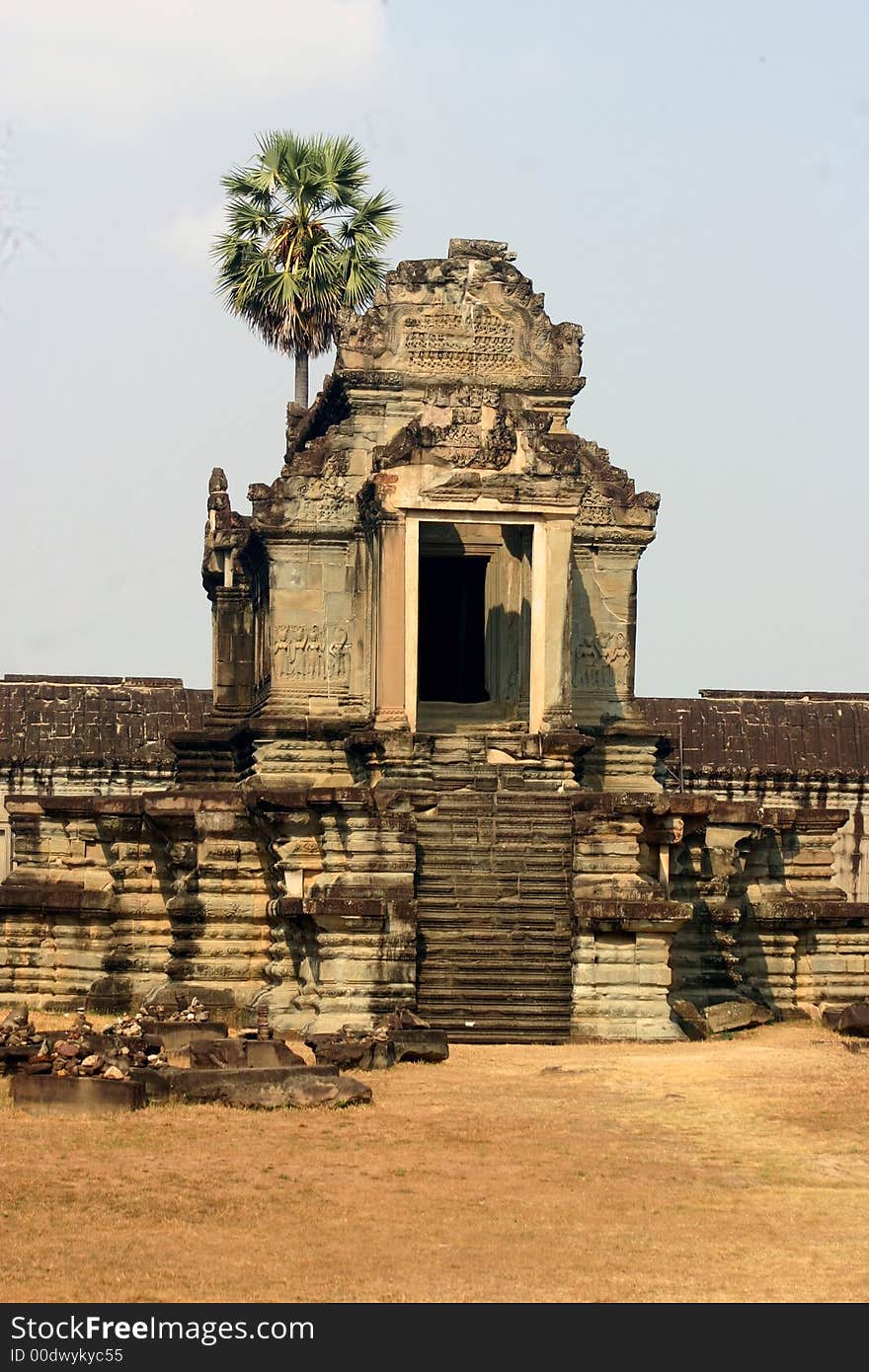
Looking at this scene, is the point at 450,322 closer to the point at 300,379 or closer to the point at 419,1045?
the point at 419,1045

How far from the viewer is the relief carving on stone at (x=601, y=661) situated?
112 ft

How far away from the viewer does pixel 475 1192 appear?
19828 mm

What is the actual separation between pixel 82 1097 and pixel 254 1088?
5.03 ft

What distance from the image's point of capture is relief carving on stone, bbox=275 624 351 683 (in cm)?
3347

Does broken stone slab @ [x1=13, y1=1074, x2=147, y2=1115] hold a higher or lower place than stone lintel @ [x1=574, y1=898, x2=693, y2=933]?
lower

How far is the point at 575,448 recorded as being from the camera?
3238 cm

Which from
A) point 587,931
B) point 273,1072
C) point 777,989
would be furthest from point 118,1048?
point 777,989

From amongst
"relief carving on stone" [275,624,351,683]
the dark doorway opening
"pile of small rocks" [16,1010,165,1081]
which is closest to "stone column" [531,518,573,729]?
the dark doorway opening

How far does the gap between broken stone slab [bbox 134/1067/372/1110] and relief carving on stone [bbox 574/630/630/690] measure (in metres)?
11.6

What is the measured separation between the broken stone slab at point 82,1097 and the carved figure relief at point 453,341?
44.3 feet

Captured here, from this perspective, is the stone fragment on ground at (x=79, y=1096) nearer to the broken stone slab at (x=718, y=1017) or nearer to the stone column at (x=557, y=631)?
the broken stone slab at (x=718, y=1017)

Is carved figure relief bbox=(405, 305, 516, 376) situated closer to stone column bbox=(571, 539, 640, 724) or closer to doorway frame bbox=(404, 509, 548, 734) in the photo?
stone column bbox=(571, 539, 640, 724)

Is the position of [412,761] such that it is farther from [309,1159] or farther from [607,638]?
[309,1159]

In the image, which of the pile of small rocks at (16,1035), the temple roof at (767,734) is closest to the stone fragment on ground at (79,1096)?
the pile of small rocks at (16,1035)
